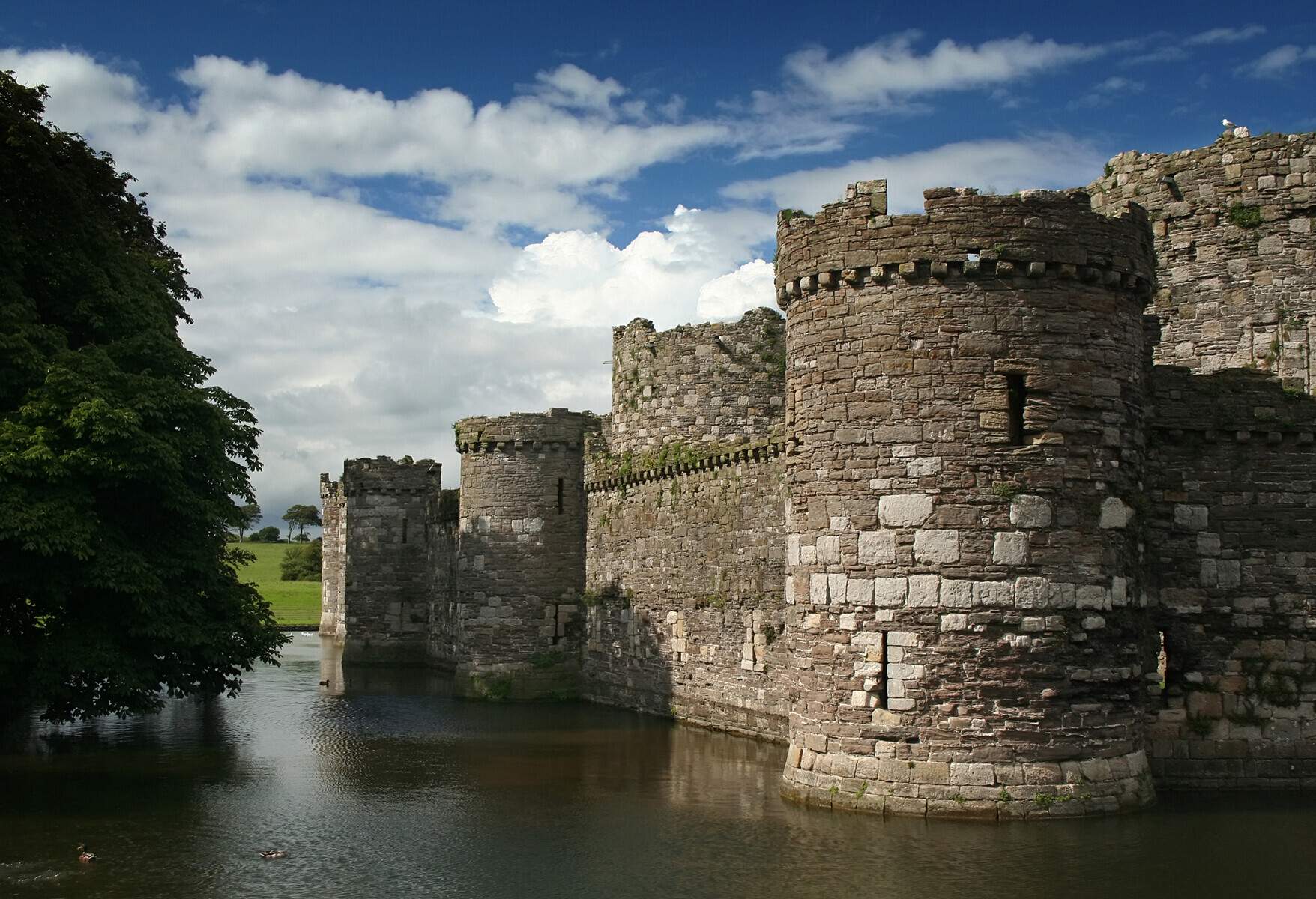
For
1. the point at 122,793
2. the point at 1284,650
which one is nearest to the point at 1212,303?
the point at 1284,650

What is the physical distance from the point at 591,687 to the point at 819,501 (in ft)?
50.8

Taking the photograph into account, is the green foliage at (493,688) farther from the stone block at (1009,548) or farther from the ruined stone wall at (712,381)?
the stone block at (1009,548)

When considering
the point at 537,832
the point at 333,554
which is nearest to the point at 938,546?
the point at 537,832

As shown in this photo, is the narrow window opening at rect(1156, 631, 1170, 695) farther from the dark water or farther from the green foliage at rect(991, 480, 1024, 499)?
the green foliage at rect(991, 480, 1024, 499)

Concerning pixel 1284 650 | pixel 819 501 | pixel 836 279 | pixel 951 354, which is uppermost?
pixel 836 279

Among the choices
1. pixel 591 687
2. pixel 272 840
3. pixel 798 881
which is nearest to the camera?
pixel 798 881

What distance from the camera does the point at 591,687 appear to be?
30250 millimetres

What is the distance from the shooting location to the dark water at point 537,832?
12938 millimetres

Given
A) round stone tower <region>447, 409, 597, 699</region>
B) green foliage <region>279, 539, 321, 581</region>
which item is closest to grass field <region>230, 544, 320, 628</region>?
green foliage <region>279, 539, 321, 581</region>

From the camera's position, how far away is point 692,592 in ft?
84.7

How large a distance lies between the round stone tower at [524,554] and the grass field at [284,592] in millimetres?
21864

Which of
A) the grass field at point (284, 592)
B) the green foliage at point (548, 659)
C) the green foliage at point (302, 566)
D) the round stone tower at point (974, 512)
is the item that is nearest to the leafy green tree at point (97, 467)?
the green foliage at point (548, 659)

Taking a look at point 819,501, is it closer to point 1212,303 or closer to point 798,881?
point 798,881

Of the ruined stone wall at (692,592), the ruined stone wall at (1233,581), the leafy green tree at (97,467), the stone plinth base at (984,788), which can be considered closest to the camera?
the stone plinth base at (984,788)
